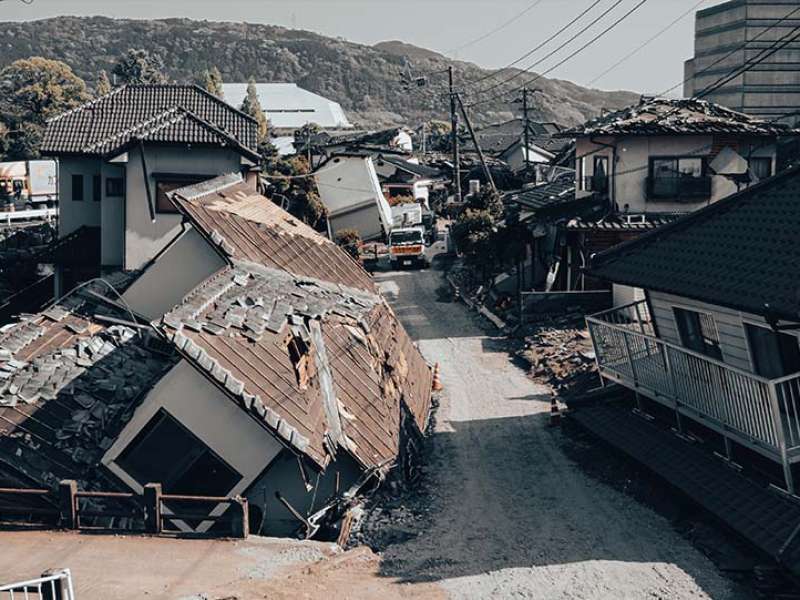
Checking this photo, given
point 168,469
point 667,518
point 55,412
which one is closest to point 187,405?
point 168,469

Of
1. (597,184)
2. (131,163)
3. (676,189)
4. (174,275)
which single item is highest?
(131,163)

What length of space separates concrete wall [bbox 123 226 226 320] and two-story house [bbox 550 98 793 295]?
43.2ft

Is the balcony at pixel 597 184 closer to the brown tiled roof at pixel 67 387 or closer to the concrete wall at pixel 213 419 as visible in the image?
the brown tiled roof at pixel 67 387

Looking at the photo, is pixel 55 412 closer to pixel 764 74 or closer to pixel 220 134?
pixel 220 134

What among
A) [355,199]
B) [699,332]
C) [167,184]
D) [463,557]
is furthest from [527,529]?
[355,199]

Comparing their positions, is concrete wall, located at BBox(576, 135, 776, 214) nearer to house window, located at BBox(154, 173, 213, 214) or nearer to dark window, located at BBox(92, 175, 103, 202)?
house window, located at BBox(154, 173, 213, 214)

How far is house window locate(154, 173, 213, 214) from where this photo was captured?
30125 mm

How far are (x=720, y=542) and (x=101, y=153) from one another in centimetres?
2618

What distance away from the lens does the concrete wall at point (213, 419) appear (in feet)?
45.4

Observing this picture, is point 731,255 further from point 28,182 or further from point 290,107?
point 290,107

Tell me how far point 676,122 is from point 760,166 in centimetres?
323

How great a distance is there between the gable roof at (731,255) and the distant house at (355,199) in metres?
33.3

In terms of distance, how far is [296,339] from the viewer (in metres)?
15.9

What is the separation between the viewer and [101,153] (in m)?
32.3
